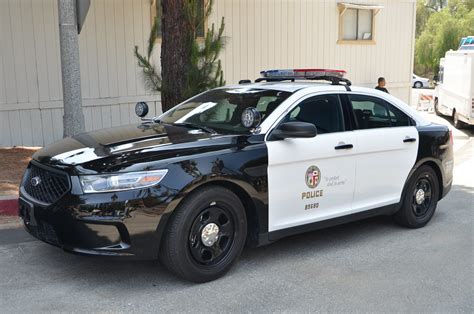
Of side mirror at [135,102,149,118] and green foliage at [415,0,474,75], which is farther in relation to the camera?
green foliage at [415,0,474,75]

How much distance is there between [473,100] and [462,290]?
11482mm

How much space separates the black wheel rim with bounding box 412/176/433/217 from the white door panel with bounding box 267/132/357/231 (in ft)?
3.91

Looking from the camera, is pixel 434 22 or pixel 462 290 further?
pixel 434 22

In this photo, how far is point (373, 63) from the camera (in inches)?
644

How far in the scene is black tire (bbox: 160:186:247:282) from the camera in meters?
4.22

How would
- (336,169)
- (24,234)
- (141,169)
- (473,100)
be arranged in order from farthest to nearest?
(473,100) → (24,234) → (336,169) → (141,169)

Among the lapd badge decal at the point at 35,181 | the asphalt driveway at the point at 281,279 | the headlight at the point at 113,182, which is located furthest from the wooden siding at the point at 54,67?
the headlight at the point at 113,182

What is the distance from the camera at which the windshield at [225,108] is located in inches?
200

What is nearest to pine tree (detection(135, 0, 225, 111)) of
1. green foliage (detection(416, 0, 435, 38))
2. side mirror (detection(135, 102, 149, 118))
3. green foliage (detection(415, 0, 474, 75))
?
side mirror (detection(135, 102, 149, 118))

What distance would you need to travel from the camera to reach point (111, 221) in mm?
4020

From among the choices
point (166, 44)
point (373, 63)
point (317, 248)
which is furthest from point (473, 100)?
point (317, 248)

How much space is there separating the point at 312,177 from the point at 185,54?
361 centimetres

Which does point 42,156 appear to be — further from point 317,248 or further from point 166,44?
point 166,44

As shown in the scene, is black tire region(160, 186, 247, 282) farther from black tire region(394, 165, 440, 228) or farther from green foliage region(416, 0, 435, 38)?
green foliage region(416, 0, 435, 38)
